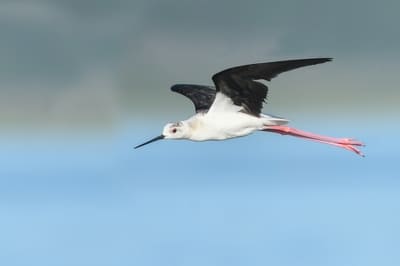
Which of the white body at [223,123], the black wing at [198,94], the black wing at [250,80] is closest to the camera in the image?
the black wing at [250,80]

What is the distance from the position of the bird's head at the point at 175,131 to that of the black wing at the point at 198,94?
1841 millimetres

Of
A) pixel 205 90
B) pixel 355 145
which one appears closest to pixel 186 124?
pixel 205 90

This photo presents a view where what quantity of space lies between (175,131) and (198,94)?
397 centimetres

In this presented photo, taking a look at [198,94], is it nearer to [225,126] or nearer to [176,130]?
[176,130]

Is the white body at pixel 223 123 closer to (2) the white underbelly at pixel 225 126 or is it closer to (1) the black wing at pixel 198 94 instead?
(2) the white underbelly at pixel 225 126

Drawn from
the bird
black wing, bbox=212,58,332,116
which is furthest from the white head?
Result: black wing, bbox=212,58,332,116

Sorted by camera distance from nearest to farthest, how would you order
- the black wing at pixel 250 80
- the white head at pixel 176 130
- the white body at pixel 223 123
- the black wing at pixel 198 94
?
1. the black wing at pixel 250 80
2. the white body at pixel 223 123
3. the white head at pixel 176 130
4. the black wing at pixel 198 94

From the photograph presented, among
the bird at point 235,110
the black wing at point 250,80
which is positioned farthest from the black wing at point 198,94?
the black wing at point 250,80

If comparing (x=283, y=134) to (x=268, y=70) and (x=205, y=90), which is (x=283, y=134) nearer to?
(x=205, y=90)

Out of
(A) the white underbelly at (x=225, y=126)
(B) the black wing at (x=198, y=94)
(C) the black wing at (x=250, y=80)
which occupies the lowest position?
(A) the white underbelly at (x=225, y=126)

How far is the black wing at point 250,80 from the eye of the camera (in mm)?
41188

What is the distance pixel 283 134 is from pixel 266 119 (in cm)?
422

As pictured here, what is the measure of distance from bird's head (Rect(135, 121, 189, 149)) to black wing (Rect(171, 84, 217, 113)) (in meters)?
1.84

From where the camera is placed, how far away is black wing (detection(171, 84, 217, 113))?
4903cm
